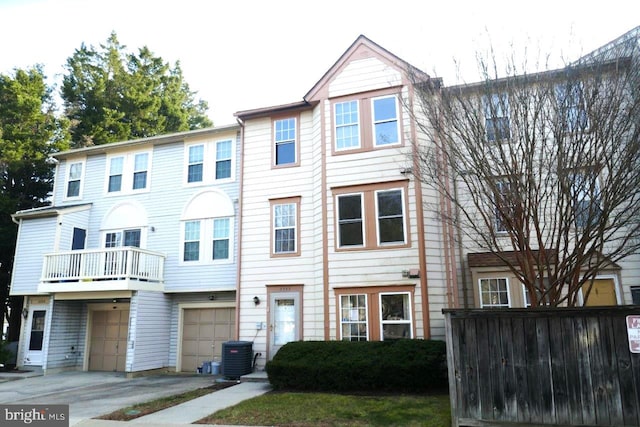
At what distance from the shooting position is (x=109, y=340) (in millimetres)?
17266

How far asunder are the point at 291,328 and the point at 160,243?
6465 millimetres

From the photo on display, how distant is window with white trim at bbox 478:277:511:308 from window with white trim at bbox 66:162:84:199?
54.0 ft

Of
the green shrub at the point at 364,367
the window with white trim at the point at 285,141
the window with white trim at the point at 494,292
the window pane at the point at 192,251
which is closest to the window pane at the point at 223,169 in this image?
the window with white trim at the point at 285,141

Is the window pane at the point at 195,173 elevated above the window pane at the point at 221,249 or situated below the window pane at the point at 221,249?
above

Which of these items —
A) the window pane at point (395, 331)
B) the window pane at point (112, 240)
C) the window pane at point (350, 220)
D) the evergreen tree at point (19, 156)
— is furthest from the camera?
the evergreen tree at point (19, 156)

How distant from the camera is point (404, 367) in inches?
402

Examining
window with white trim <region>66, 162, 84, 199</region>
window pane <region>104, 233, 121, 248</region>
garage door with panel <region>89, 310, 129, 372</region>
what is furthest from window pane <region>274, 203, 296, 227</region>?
window with white trim <region>66, 162, 84, 199</region>

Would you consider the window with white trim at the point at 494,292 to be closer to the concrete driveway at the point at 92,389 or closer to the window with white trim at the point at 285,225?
the window with white trim at the point at 285,225

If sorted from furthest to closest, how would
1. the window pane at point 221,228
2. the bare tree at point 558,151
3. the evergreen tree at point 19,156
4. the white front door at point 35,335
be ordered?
the evergreen tree at point 19,156, the white front door at point 35,335, the window pane at point 221,228, the bare tree at point 558,151

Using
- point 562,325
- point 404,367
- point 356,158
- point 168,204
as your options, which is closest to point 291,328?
point 404,367

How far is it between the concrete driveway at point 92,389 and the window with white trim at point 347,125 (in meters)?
8.40

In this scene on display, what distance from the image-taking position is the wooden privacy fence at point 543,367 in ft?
21.9

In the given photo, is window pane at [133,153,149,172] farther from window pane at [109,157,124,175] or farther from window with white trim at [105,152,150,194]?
window pane at [109,157,124,175]

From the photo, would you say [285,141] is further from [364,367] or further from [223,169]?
[364,367]
